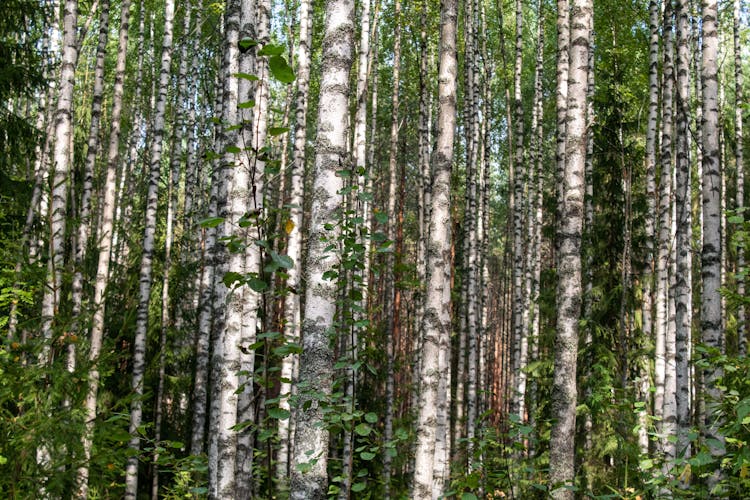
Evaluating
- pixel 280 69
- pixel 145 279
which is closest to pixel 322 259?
pixel 280 69

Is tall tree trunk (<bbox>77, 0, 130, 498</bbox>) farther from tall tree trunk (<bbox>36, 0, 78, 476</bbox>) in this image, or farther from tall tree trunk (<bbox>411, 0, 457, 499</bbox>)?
tall tree trunk (<bbox>411, 0, 457, 499</bbox>)

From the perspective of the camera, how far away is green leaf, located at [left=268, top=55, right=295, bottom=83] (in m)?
2.61

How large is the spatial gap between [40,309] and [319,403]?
457cm

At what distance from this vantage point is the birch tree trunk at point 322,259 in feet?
10.2

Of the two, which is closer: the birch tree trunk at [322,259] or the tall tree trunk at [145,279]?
the birch tree trunk at [322,259]

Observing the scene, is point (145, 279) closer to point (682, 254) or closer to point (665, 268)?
point (682, 254)

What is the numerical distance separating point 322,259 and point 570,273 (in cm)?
233

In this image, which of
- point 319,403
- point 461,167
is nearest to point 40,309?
point 319,403

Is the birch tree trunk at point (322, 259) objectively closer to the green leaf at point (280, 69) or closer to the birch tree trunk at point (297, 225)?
the green leaf at point (280, 69)

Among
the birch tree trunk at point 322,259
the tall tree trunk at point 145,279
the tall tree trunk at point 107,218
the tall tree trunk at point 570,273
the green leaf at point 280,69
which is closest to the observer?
the green leaf at point 280,69

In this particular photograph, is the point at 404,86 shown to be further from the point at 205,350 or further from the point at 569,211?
the point at 569,211

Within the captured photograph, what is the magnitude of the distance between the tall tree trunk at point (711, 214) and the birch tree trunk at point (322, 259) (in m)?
3.99

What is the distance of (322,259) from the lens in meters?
3.38

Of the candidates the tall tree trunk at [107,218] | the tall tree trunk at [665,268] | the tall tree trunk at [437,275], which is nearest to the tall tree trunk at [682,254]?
the tall tree trunk at [665,268]
